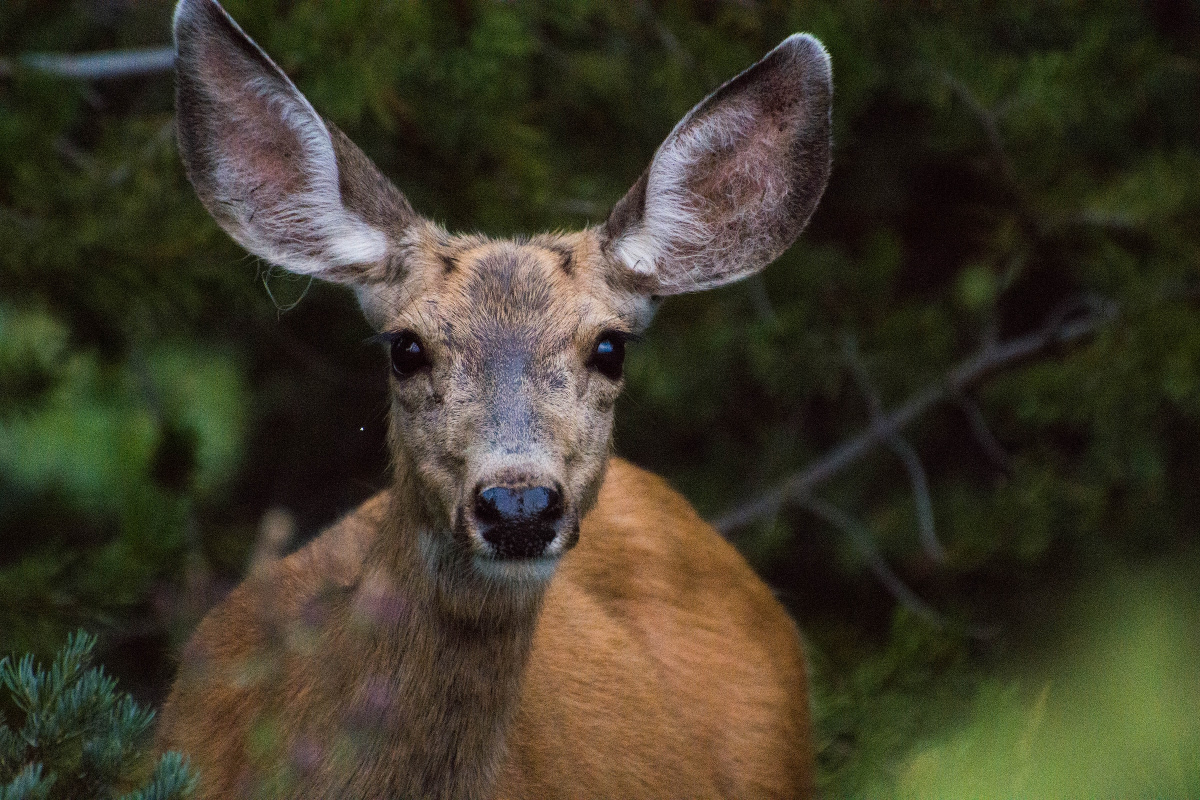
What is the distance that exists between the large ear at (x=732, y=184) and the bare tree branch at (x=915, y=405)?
2.43m

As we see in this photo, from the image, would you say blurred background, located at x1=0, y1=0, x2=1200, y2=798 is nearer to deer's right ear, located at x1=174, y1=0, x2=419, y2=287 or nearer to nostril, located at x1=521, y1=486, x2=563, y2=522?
deer's right ear, located at x1=174, y1=0, x2=419, y2=287

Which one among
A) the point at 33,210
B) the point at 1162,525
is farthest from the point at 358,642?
the point at 1162,525

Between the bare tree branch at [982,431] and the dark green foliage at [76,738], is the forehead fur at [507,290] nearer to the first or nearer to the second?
the dark green foliage at [76,738]

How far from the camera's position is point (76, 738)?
1.85 m

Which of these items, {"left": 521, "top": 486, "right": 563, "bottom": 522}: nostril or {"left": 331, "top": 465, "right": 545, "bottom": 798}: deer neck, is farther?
{"left": 331, "top": 465, "right": 545, "bottom": 798}: deer neck

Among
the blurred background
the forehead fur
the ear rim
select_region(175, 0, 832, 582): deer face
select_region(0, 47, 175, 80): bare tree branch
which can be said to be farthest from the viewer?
select_region(0, 47, 175, 80): bare tree branch

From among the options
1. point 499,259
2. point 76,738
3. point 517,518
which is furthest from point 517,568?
point 76,738

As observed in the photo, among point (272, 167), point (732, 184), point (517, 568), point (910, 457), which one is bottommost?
point (910, 457)

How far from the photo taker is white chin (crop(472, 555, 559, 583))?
2.54 m

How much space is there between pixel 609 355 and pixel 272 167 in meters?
0.91

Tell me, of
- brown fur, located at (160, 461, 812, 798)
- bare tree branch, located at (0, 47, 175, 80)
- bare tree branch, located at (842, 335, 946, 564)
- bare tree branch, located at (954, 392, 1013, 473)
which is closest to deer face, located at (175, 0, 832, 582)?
brown fur, located at (160, 461, 812, 798)

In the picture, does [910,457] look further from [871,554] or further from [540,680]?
[540,680]

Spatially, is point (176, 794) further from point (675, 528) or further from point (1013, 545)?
point (1013, 545)

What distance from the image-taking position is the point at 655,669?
145 inches
